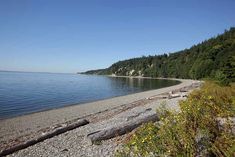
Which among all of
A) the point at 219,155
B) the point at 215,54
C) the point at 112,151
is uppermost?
the point at 215,54

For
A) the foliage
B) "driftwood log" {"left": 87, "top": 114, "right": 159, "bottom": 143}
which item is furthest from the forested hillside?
the foliage

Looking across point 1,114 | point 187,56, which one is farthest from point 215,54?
point 1,114

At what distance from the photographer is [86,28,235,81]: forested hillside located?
5745 centimetres

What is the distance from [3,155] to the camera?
36.1 ft

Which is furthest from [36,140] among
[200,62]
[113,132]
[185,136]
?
[200,62]

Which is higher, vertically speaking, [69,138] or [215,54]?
[215,54]

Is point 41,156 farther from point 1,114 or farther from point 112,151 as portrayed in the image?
point 1,114

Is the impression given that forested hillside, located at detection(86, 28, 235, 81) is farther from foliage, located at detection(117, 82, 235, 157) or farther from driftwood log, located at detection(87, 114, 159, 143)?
foliage, located at detection(117, 82, 235, 157)

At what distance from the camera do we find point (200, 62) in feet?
299

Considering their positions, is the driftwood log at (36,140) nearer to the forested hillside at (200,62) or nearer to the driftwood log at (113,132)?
the driftwood log at (113,132)

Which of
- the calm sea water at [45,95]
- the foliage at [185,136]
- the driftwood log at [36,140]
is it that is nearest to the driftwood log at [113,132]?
the driftwood log at [36,140]

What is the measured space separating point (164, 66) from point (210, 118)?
151989mm

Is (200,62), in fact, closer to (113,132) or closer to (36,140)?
(113,132)

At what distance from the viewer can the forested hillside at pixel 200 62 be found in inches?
2262
